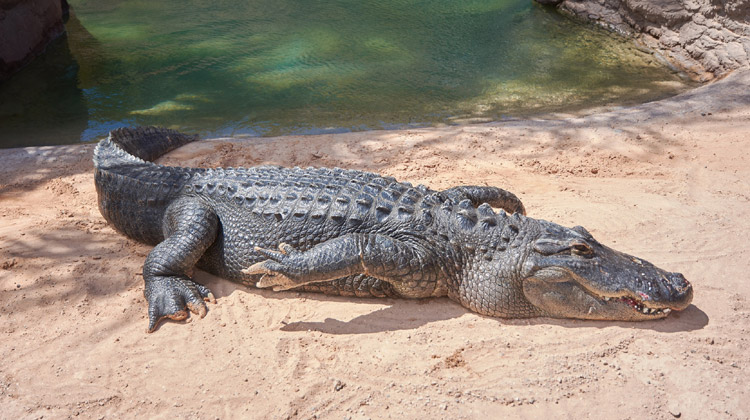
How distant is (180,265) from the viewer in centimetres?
390

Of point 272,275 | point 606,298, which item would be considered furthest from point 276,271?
point 606,298

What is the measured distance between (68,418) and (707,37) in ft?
Result: 38.0

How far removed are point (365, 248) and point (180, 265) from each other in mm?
1492

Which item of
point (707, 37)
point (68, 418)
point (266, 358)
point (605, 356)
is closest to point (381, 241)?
point (266, 358)

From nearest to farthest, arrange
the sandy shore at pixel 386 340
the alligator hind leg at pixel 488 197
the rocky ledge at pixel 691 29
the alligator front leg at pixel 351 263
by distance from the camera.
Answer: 1. the sandy shore at pixel 386 340
2. the alligator front leg at pixel 351 263
3. the alligator hind leg at pixel 488 197
4. the rocky ledge at pixel 691 29

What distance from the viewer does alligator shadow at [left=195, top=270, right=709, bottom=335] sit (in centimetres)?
325

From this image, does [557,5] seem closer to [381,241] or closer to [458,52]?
[458,52]

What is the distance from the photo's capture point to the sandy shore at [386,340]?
113 inches

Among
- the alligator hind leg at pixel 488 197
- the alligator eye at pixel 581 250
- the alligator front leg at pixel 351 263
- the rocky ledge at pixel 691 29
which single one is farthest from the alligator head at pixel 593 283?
the rocky ledge at pixel 691 29

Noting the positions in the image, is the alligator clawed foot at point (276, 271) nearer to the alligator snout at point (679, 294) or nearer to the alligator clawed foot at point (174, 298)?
the alligator clawed foot at point (174, 298)

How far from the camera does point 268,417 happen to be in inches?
112

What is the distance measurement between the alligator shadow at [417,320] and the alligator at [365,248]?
0.05m

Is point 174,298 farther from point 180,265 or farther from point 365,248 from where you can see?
point 365,248

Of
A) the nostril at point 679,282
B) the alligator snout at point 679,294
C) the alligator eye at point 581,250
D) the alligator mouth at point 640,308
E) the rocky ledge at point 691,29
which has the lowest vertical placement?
the alligator mouth at point 640,308
